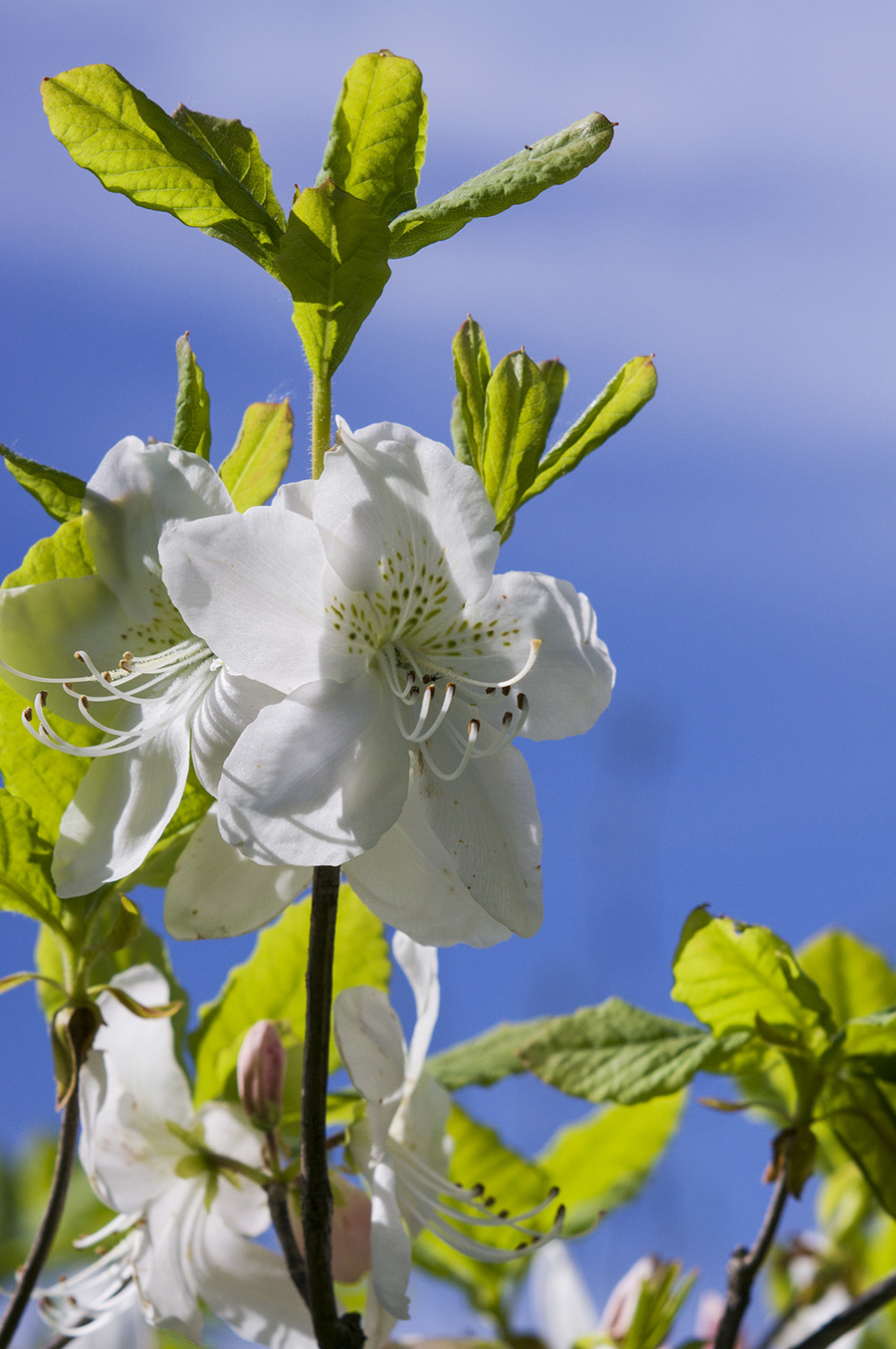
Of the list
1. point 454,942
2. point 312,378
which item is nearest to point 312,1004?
point 454,942

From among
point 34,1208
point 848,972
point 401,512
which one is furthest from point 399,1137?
point 34,1208

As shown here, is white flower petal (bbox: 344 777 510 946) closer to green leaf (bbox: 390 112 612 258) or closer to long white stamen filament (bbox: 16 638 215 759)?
long white stamen filament (bbox: 16 638 215 759)

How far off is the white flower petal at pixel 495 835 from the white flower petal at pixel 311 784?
3 cm

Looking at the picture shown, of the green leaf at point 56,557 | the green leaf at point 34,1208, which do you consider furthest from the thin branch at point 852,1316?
the green leaf at point 34,1208

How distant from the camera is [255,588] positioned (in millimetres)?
666

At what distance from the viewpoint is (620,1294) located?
116 centimetres

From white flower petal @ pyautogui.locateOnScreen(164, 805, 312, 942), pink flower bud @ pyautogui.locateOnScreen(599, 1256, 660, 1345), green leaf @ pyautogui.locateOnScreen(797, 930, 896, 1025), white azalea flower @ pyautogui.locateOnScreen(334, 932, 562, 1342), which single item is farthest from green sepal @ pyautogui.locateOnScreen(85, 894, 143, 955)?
green leaf @ pyautogui.locateOnScreen(797, 930, 896, 1025)

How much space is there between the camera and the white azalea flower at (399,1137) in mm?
735

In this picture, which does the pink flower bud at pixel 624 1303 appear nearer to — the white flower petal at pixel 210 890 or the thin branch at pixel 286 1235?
the thin branch at pixel 286 1235

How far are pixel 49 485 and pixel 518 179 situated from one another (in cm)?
35

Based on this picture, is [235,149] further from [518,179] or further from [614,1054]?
[614,1054]

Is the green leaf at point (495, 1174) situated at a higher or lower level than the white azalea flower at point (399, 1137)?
lower

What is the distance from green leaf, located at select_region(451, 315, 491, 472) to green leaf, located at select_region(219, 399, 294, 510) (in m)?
0.12

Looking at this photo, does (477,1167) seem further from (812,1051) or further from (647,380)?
(647,380)
